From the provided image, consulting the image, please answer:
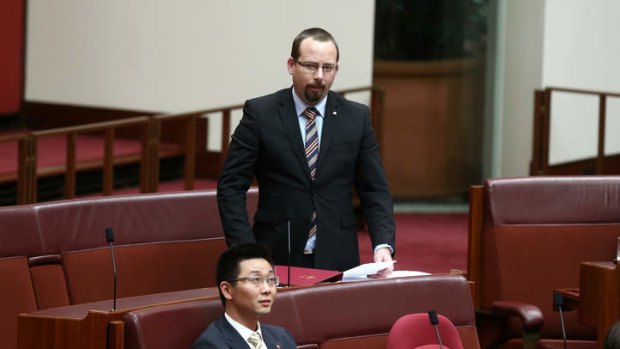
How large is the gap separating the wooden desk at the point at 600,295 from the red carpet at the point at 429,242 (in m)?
1.74

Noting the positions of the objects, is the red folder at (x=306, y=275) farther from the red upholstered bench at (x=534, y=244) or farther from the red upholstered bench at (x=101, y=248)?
the red upholstered bench at (x=534, y=244)

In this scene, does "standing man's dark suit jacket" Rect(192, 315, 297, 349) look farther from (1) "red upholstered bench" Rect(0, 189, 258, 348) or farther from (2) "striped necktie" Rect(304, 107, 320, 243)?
(1) "red upholstered bench" Rect(0, 189, 258, 348)

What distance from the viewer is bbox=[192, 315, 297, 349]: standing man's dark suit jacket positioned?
8.11ft

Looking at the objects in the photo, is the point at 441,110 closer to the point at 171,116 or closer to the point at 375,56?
the point at 375,56

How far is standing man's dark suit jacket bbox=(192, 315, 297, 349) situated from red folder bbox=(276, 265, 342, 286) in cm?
32

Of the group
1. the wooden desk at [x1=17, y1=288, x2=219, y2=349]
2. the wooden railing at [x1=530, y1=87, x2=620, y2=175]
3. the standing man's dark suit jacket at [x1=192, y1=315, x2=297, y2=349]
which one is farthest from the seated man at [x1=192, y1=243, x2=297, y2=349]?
the wooden railing at [x1=530, y1=87, x2=620, y2=175]

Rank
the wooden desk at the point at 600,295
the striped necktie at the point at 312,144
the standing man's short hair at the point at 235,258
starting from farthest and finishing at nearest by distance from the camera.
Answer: the wooden desk at the point at 600,295, the striped necktie at the point at 312,144, the standing man's short hair at the point at 235,258

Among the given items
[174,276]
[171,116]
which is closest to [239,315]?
[174,276]

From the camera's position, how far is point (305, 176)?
10.4 ft

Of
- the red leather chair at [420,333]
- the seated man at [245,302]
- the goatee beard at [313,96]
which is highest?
the goatee beard at [313,96]

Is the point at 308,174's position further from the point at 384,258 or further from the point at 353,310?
the point at 353,310

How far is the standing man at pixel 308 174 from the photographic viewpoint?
315 centimetres

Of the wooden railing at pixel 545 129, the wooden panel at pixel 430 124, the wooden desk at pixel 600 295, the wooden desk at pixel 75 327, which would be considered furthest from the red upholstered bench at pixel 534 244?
the wooden panel at pixel 430 124

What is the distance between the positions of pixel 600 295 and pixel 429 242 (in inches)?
99.1
